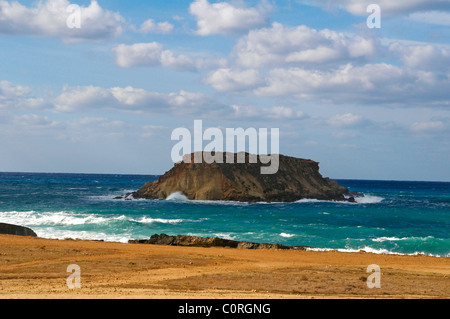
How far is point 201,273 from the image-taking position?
1784 cm

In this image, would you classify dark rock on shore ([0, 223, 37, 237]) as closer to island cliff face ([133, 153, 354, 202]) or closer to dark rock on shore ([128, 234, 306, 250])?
dark rock on shore ([128, 234, 306, 250])

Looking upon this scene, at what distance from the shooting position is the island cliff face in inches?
2808

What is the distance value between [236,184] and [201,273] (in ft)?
178

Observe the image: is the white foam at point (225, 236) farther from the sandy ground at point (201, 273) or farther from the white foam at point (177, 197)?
the white foam at point (177, 197)

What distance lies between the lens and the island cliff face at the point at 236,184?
234ft

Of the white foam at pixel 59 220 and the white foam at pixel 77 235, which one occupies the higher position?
the white foam at pixel 59 220

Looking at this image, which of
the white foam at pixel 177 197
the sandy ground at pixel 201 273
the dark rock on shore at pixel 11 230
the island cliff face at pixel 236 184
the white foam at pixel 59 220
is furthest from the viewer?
the island cliff face at pixel 236 184

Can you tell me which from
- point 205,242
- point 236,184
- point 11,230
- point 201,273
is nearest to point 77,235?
point 11,230

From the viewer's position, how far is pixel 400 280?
17.0 metres

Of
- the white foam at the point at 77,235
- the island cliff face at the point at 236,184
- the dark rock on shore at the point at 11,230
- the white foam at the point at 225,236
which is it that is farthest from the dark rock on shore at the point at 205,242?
the island cliff face at the point at 236,184

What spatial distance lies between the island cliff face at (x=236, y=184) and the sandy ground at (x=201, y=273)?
4514 centimetres

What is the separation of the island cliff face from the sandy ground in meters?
45.1

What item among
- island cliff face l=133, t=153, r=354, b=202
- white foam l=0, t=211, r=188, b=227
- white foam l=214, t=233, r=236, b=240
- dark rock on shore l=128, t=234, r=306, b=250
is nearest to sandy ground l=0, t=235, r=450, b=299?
dark rock on shore l=128, t=234, r=306, b=250
